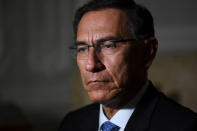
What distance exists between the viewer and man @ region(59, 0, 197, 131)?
1193mm

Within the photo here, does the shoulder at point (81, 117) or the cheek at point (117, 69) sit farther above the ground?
the cheek at point (117, 69)

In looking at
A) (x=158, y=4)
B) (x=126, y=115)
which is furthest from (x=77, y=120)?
(x=158, y=4)

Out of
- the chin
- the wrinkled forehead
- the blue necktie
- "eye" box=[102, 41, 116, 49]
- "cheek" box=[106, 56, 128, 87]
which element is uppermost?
the wrinkled forehead

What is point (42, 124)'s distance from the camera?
9.02ft

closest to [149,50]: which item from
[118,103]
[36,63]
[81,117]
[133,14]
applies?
[133,14]

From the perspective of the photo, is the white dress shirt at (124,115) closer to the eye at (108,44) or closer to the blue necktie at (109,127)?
the blue necktie at (109,127)

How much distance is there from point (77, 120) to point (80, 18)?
568 mm

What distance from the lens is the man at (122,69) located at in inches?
47.0

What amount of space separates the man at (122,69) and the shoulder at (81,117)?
7.5 inches

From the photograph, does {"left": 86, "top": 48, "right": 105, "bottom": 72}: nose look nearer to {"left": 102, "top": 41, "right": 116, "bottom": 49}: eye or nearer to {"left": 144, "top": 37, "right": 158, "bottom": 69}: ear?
{"left": 102, "top": 41, "right": 116, "bottom": 49}: eye

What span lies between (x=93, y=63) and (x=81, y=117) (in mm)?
526

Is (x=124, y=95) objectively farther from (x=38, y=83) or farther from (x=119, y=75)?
(x=38, y=83)

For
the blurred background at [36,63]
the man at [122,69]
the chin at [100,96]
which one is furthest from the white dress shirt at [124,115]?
the blurred background at [36,63]

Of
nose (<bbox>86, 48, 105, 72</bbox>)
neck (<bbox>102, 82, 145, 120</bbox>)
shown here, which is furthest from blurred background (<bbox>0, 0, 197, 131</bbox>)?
nose (<bbox>86, 48, 105, 72</bbox>)
